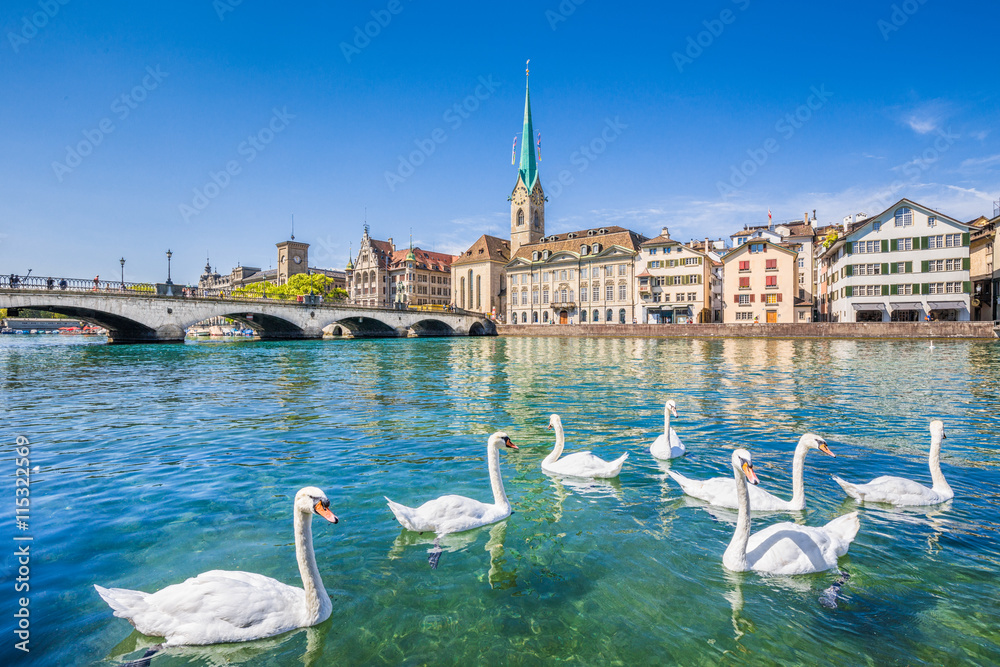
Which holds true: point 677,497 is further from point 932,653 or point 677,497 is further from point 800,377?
point 800,377

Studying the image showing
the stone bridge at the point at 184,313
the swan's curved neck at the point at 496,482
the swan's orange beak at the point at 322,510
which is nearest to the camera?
the swan's orange beak at the point at 322,510

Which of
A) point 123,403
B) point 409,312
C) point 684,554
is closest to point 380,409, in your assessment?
point 123,403

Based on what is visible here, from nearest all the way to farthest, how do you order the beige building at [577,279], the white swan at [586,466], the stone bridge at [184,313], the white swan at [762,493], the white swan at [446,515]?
the white swan at [446,515], the white swan at [762,493], the white swan at [586,466], the stone bridge at [184,313], the beige building at [577,279]

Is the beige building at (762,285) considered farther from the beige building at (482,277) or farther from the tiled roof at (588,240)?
the beige building at (482,277)

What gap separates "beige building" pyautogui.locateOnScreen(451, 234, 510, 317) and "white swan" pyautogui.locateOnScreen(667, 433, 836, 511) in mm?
98135

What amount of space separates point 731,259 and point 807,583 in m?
71.7

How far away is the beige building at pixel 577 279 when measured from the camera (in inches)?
3312

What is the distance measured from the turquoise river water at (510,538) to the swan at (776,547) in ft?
0.45

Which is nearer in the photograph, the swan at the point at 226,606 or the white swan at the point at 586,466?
the swan at the point at 226,606

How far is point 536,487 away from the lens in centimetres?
742

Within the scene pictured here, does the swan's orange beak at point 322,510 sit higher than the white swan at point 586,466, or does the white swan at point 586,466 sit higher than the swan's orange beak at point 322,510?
the swan's orange beak at point 322,510

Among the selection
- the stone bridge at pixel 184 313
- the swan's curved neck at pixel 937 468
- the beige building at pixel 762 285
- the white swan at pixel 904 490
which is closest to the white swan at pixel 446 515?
the white swan at pixel 904 490

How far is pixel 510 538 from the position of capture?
568 cm

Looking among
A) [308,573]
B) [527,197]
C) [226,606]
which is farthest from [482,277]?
[226,606]
